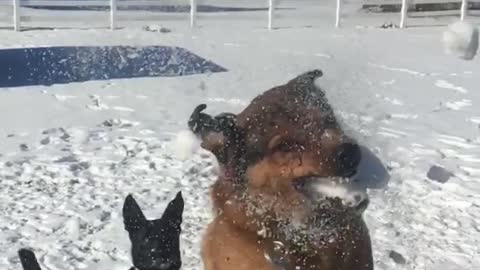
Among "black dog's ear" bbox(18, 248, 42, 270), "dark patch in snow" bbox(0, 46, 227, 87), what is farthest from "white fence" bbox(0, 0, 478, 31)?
"black dog's ear" bbox(18, 248, 42, 270)

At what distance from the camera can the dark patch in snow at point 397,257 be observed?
5.76m

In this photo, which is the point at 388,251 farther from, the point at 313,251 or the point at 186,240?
the point at 313,251

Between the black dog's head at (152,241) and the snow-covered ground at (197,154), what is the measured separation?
44.9 inches

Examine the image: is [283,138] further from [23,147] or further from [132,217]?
[23,147]

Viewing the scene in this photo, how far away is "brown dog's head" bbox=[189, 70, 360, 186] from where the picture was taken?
283cm

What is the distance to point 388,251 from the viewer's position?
5.86 meters

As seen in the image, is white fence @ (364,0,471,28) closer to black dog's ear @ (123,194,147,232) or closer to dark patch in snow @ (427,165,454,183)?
dark patch in snow @ (427,165,454,183)

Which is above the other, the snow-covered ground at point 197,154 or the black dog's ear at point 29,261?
the black dog's ear at point 29,261

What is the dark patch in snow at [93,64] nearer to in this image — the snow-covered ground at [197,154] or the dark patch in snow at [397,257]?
the snow-covered ground at [197,154]

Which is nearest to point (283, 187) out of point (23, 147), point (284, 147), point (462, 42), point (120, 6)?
point (284, 147)

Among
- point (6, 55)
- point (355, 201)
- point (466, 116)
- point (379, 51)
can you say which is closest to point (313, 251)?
point (355, 201)

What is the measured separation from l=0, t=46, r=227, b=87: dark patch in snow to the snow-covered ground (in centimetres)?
33

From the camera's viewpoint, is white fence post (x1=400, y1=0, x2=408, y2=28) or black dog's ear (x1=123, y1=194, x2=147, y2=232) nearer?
black dog's ear (x1=123, y1=194, x2=147, y2=232)

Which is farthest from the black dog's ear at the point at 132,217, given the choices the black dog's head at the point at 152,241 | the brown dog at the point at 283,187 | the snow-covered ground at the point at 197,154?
the snow-covered ground at the point at 197,154
